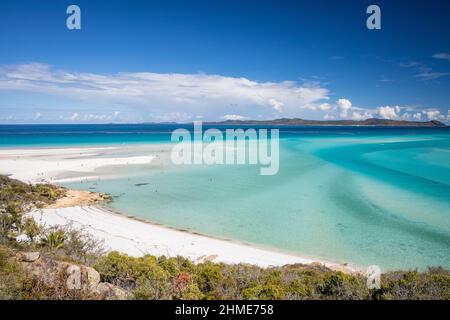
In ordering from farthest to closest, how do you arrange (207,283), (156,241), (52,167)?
(52,167), (156,241), (207,283)

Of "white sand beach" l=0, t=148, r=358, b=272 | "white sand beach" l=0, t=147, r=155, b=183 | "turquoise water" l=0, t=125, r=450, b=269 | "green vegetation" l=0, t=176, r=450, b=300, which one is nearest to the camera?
"green vegetation" l=0, t=176, r=450, b=300

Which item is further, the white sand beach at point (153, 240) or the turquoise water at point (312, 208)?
the turquoise water at point (312, 208)

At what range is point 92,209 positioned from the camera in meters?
17.0

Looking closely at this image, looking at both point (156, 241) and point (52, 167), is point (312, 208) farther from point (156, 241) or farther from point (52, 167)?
point (52, 167)

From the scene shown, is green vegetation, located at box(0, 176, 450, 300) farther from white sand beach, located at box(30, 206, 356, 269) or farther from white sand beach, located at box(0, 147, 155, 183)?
white sand beach, located at box(0, 147, 155, 183)

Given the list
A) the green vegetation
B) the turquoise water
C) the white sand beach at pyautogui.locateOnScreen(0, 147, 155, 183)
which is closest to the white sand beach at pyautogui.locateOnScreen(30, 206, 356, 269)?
the turquoise water

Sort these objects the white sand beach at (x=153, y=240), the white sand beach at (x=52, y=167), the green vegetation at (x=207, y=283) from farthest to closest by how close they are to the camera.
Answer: the white sand beach at (x=52, y=167) → the white sand beach at (x=153, y=240) → the green vegetation at (x=207, y=283)

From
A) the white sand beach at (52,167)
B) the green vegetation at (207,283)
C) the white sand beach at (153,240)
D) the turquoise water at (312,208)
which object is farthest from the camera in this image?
the white sand beach at (52,167)

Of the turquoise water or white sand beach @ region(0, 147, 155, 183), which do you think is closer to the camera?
the turquoise water

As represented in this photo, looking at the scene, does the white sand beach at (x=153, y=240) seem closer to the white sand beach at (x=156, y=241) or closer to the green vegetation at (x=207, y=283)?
the white sand beach at (x=156, y=241)

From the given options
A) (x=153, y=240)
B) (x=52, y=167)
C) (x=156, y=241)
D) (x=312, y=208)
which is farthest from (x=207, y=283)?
(x=52, y=167)

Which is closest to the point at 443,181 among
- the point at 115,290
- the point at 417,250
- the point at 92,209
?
the point at 417,250

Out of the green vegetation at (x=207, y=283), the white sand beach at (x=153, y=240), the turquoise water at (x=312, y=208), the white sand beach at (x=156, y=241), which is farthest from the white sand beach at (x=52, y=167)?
the green vegetation at (x=207, y=283)

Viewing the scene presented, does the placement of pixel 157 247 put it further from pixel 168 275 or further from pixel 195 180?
pixel 195 180
